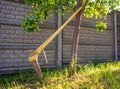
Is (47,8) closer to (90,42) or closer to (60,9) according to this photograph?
(60,9)

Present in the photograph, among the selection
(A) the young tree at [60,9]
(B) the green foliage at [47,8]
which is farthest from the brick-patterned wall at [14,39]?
(B) the green foliage at [47,8]

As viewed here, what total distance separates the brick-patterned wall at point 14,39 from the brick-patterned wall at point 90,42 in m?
1.24

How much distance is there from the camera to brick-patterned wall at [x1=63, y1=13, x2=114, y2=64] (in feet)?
27.4

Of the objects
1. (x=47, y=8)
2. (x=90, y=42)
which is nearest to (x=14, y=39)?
(x=47, y=8)

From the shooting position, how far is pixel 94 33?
9531 millimetres

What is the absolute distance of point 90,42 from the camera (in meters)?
9.27

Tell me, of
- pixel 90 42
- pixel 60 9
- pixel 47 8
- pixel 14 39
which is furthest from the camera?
pixel 90 42

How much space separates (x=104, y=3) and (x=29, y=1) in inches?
90.8

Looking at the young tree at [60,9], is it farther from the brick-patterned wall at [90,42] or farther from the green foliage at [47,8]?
the brick-patterned wall at [90,42]

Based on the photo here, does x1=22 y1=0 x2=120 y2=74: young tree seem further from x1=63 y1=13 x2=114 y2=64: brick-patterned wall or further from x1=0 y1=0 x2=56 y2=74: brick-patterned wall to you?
x1=63 y1=13 x2=114 y2=64: brick-patterned wall

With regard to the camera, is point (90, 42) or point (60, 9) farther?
point (90, 42)

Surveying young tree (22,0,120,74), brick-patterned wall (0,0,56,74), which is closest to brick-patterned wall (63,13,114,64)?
brick-patterned wall (0,0,56,74)

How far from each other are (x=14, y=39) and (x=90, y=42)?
11.6ft

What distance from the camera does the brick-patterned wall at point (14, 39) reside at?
6492 mm
